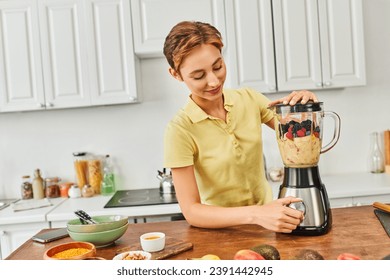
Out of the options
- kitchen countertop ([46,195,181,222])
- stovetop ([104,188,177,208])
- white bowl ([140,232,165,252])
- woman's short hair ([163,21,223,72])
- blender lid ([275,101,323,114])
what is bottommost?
kitchen countertop ([46,195,181,222])

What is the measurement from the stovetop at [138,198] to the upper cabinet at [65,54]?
22.6 inches

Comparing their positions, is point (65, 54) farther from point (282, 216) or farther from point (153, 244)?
point (282, 216)

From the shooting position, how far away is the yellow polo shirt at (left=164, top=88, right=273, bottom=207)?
4.01ft

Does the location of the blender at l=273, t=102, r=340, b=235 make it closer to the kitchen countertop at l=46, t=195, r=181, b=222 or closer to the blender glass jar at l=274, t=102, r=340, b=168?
the blender glass jar at l=274, t=102, r=340, b=168

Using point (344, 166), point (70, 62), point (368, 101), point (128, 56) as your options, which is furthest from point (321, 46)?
point (70, 62)

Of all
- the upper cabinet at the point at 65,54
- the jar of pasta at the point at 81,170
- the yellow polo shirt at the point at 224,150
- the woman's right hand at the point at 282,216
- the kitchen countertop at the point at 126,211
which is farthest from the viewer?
the jar of pasta at the point at 81,170

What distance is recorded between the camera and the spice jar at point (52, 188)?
8.61 feet

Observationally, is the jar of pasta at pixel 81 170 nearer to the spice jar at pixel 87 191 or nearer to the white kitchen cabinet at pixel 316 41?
the spice jar at pixel 87 191

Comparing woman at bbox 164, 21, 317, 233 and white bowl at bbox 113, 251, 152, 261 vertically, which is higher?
woman at bbox 164, 21, 317, 233

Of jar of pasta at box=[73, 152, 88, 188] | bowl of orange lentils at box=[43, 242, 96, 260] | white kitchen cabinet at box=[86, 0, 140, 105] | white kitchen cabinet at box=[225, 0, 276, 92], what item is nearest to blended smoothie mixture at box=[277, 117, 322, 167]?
bowl of orange lentils at box=[43, 242, 96, 260]

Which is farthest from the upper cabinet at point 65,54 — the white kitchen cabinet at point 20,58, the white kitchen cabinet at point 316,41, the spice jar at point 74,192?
the white kitchen cabinet at point 316,41

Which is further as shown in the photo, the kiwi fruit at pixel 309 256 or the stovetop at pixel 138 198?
the stovetop at pixel 138 198

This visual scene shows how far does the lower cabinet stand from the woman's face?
141 cm

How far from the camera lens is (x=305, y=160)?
105 centimetres
